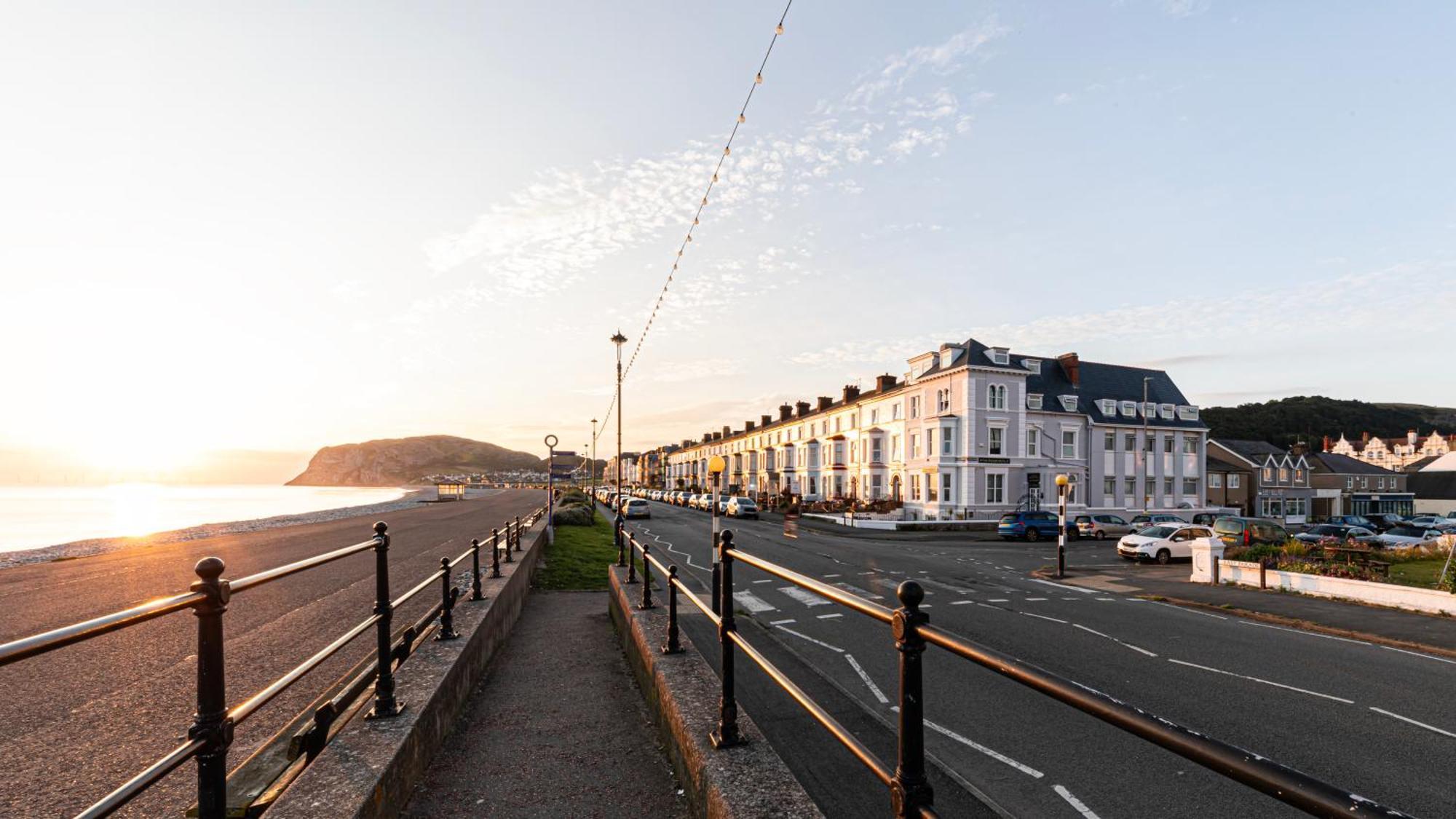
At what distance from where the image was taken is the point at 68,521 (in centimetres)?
6900

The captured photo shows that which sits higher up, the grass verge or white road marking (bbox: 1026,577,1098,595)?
the grass verge

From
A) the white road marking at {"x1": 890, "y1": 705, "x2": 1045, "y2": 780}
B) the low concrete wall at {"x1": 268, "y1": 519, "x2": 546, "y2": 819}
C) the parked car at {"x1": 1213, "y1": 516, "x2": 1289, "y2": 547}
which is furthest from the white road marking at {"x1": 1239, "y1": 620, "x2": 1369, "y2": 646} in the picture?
the low concrete wall at {"x1": 268, "y1": 519, "x2": 546, "y2": 819}

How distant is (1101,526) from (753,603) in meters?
32.6

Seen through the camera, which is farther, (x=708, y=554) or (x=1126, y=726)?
(x=708, y=554)

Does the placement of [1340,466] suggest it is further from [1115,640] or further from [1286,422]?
[1286,422]

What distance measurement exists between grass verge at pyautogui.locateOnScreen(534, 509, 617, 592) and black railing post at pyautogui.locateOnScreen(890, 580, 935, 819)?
1359 centimetres

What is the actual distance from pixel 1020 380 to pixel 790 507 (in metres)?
19.9

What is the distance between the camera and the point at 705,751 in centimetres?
420

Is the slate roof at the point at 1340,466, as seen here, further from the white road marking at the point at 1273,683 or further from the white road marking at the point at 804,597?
the white road marking at the point at 1273,683

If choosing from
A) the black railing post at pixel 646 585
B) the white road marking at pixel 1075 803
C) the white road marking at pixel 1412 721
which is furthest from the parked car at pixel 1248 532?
A: the black railing post at pixel 646 585

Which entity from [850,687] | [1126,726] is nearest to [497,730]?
[850,687]

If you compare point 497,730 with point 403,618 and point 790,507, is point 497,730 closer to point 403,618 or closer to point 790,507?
point 403,618

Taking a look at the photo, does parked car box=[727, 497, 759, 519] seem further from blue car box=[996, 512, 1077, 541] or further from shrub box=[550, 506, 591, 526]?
blue car box=[996, 512, 1077, 541]

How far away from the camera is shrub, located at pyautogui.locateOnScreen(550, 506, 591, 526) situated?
36.4m
